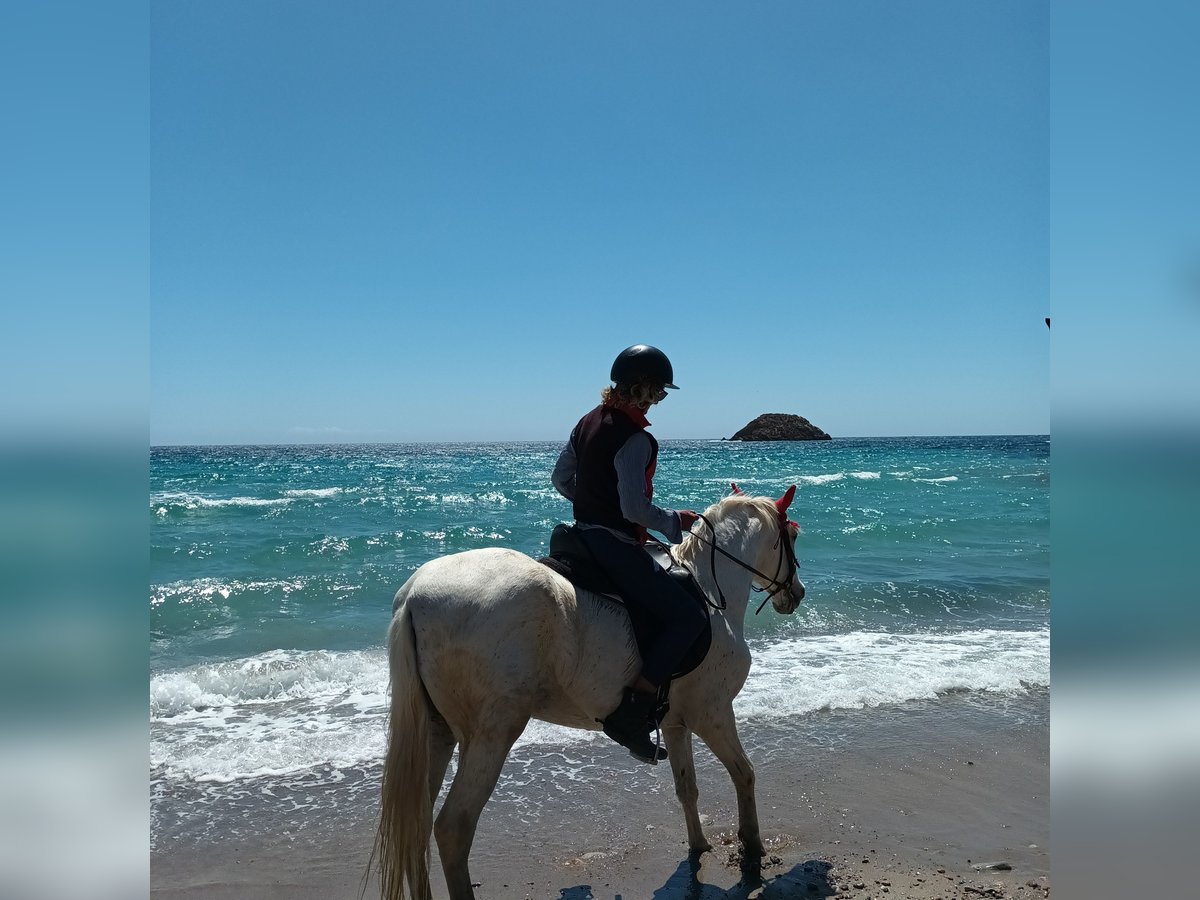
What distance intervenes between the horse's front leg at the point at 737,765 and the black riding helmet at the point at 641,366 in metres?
1.91

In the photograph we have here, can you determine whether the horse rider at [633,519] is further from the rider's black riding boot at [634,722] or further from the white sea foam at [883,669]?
the white sea foam at [883,669]

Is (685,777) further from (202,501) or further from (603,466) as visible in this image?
(202,501)

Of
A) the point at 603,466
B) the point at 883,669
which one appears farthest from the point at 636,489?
the point at 883,669

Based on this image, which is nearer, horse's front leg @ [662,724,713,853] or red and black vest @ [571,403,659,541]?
red and black vest @ [571,403,659,541]

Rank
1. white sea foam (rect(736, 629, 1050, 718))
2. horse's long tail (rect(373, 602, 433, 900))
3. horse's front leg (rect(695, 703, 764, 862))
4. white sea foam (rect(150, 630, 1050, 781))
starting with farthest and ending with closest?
white sea foam (rect(736, 629, 1050, 718)) < white sea foam (rect(150, 630, 1050, 781)) < horse's front leg (rect(695, 703, 764, 862)) < horse's long tail (rect(373, 602, 433, 900))

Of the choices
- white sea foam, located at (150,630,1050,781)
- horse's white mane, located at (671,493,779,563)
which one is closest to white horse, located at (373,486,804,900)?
horse's white mane, located at (671,493,779,563)

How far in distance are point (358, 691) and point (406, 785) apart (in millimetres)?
4666

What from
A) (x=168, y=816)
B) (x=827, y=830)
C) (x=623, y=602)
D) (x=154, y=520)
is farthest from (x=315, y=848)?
(x=154, y=520)

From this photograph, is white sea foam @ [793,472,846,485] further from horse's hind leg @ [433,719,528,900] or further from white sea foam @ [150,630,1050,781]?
horse's hind leg @ [433,719,528,900]

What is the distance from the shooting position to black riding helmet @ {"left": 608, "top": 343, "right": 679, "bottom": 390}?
401cm

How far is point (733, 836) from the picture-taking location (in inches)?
189

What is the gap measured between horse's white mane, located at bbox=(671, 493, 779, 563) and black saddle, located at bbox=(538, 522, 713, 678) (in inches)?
16.5

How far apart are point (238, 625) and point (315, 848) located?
22.5ft
